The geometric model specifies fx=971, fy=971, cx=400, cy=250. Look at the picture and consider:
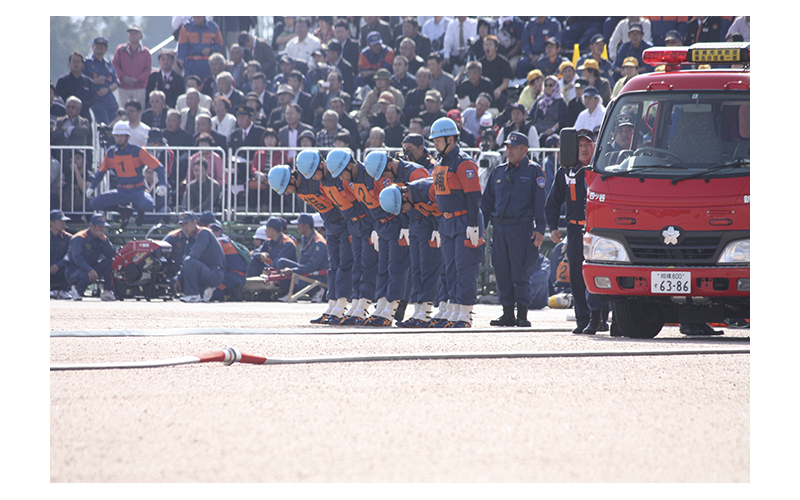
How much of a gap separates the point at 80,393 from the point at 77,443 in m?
1.42

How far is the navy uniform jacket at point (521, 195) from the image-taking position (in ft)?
38.2

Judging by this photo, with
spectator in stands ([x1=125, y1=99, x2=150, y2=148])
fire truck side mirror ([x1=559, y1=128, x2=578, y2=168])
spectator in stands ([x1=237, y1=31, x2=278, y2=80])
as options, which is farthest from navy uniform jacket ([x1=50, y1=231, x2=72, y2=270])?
fire truck side mirror ([x1=559, y1=128, x2=578, y2=168])

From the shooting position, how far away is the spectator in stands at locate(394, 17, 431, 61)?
70.1 feet

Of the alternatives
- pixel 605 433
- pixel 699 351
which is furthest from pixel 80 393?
pixel 699 351

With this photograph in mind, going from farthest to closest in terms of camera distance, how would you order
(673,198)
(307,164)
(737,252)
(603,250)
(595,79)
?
(595,79), (307,164), (603,250), (673,198), (737,252)

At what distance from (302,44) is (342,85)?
6.06ft

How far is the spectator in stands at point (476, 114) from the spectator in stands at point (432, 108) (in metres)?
0.50

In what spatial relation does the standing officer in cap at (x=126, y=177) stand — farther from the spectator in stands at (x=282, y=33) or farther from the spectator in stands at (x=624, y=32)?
the spectator in stands at (x=624, y=32)

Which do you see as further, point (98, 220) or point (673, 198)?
point (98, 220)

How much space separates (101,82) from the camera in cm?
2139

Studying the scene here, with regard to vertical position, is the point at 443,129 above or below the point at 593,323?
above

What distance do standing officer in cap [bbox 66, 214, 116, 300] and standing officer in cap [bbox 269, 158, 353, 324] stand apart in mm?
5961

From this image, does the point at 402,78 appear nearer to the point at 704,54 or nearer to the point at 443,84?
the point at 443,84

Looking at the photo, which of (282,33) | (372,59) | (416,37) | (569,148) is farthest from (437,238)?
(282,33)
